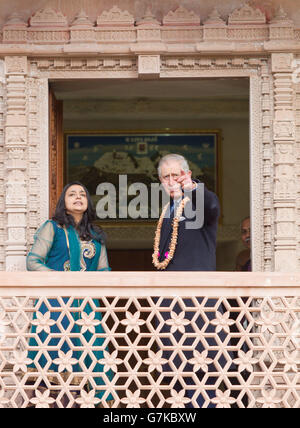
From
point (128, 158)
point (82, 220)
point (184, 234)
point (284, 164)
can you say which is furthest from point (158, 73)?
point (128, 158)

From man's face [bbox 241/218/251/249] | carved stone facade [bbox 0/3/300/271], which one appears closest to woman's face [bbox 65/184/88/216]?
carved stone facade [bbox 0/3/300/271]

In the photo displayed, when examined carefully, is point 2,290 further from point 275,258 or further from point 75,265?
point 275,258

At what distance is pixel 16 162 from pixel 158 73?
1207 millimetres

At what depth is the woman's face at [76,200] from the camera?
4.50 m

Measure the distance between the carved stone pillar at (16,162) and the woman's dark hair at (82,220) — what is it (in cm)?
44

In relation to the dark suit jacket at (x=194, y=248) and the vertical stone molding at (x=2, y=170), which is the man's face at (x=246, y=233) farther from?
the vertical stone molding at (x=2, y=170)

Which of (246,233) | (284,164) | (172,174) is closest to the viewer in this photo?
(172,174)

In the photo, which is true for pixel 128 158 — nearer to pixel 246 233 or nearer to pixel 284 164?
pixel 246 233

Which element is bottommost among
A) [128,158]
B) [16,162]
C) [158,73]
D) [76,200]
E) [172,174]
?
[76,200]

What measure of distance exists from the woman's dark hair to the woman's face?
0.9 inches

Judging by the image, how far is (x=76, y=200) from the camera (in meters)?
4.50

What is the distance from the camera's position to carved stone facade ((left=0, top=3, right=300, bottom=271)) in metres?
4.85

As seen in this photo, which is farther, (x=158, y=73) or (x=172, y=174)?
(x=158, y=73)

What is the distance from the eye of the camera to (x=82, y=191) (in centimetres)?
453
